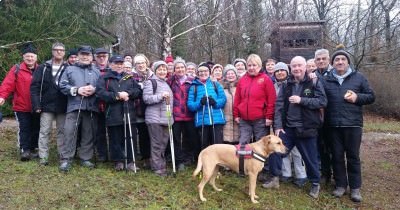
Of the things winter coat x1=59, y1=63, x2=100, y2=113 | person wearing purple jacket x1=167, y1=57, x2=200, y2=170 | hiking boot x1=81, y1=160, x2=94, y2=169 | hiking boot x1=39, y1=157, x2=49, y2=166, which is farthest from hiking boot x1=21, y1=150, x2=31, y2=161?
person wearing purple jacket x1=167, y1=57, x2=200, y2=170

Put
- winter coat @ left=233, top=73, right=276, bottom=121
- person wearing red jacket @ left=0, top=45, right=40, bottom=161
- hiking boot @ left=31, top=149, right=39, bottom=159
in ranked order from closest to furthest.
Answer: winter coat @ left=233, top=73, right=276, bottom=121 → person wearing red jacket @ left=0, top=45, right=40, bottom=161 → hiking boot @ left=31, top=149, right=39, bottom=159

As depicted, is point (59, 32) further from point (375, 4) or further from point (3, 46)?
point (375, 4)

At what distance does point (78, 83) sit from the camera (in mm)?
6527

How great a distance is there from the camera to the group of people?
227 inches

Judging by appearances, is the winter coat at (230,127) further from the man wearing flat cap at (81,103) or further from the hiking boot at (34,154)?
the hiking boot at (34,154)

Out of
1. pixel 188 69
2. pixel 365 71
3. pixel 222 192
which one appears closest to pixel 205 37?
pixel 365 71

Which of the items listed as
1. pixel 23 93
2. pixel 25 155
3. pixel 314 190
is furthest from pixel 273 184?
pixel 23 93

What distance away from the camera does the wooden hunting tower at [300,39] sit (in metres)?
15.0

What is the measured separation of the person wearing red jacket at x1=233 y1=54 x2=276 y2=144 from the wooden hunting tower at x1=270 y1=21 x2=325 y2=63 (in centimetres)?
929

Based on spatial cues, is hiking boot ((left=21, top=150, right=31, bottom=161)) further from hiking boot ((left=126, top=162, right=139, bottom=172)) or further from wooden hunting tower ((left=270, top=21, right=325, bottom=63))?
wooden hunting tower ((left=270, top=21, right=325, bottom=63))

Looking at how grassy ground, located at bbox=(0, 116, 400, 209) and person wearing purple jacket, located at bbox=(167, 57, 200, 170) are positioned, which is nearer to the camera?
grassy ground, located at bbox=(0, 116, 400, 209)

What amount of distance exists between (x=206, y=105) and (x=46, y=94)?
291 cm

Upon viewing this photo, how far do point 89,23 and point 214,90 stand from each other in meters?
8.91

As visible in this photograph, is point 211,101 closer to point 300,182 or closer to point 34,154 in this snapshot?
point 300,182
